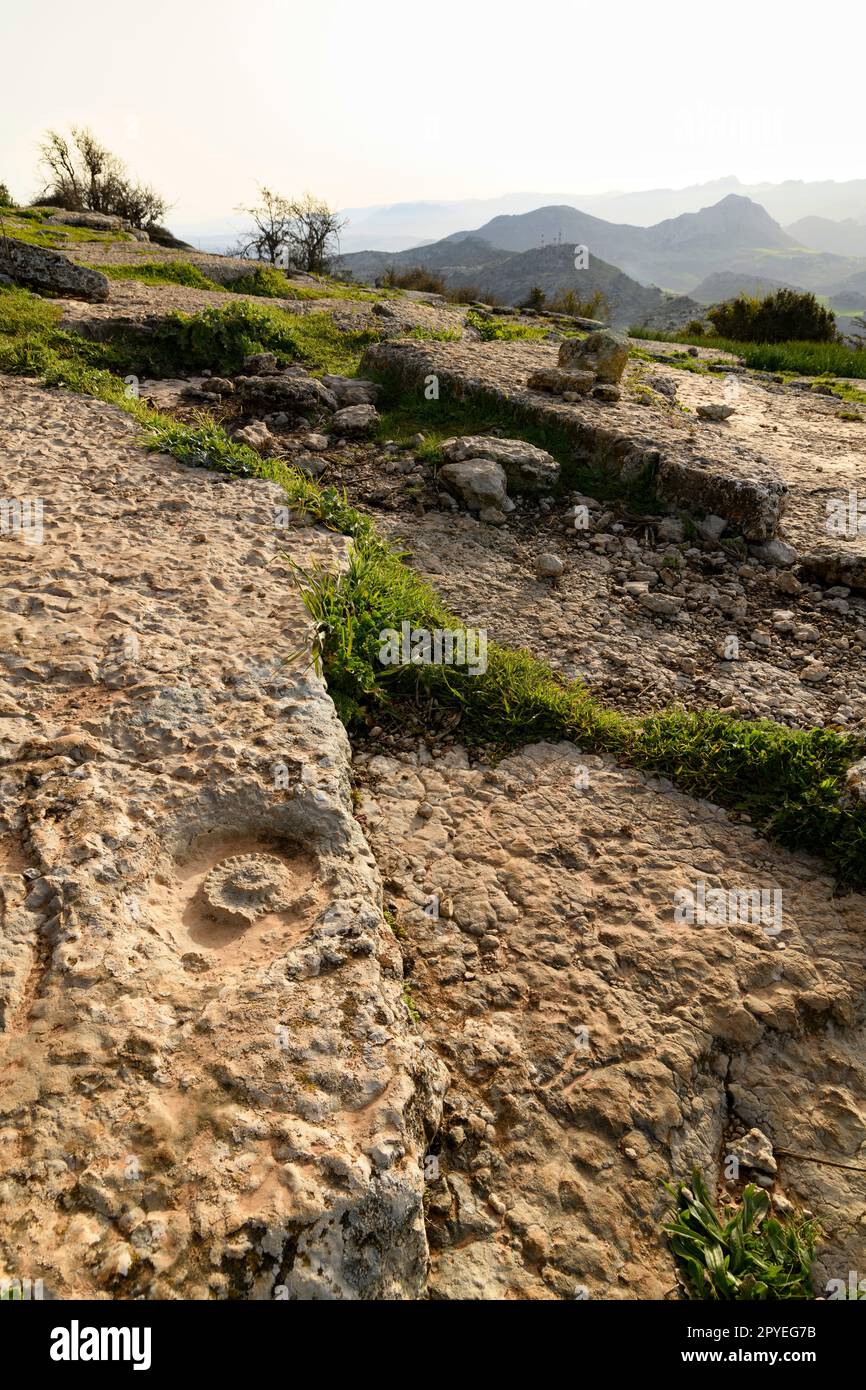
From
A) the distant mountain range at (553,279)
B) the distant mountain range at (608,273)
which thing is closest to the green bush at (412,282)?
the distant mountain range at (608,273)

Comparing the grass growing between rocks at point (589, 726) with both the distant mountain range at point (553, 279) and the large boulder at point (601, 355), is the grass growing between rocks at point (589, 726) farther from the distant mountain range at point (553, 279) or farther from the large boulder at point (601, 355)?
the distant mountain range at point (553, 279)

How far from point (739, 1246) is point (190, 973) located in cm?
195

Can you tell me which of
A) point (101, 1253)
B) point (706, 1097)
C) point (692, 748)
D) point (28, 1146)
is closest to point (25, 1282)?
point (101, 1253)

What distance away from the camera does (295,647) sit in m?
4.10

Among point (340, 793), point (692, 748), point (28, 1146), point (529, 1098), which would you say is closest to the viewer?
point (28, 1146)

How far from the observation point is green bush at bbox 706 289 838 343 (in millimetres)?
18656

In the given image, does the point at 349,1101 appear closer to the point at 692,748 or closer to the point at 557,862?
the point at 557,862

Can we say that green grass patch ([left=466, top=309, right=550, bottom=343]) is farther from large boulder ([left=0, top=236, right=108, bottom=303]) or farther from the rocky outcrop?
large boulder ([left=0, top=236, right=108, bottom=303])

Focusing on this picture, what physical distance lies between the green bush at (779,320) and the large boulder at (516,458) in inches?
613

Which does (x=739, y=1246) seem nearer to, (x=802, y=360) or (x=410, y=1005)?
(x=410, y=1005)

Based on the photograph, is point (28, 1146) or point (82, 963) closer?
point (28, 1146)

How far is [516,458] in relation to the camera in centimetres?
677

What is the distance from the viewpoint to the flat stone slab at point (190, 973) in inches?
75.4

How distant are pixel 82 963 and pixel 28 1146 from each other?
547 mm
